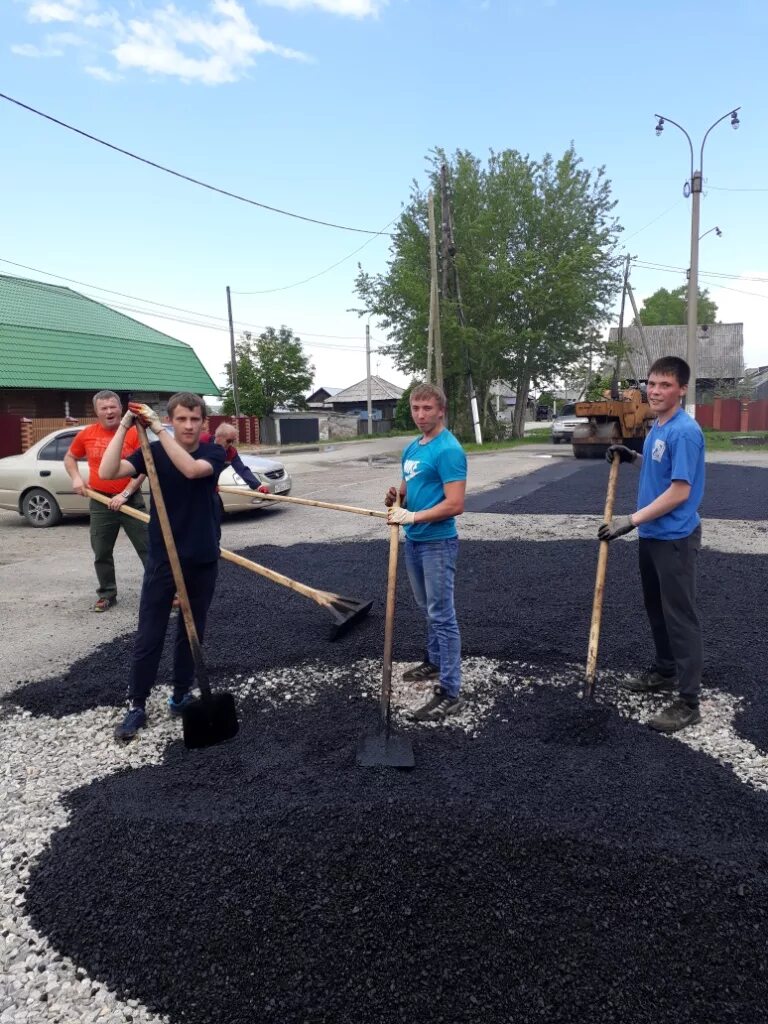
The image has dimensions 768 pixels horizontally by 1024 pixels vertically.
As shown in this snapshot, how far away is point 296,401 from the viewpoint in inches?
1914

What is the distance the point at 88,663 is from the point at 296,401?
4503cm

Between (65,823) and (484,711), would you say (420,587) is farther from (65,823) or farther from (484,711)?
(65,823)

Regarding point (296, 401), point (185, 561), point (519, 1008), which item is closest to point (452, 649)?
point (185, 561)

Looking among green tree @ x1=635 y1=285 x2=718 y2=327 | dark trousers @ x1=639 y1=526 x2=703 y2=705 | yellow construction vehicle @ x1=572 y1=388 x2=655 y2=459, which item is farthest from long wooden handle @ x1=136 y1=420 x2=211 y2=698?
green tree @ x1=635 y1=285 x2=718 y2=327

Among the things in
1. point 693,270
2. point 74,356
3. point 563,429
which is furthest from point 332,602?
point 563,429

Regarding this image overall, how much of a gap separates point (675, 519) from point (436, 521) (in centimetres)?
116

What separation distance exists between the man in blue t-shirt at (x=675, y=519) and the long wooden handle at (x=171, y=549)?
7.12 feet

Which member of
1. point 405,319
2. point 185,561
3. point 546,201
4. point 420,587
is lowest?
point 420,587

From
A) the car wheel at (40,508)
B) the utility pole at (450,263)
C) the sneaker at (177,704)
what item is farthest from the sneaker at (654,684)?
the utility pole at (450,263)

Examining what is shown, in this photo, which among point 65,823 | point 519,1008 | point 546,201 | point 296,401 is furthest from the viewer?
point 296,401

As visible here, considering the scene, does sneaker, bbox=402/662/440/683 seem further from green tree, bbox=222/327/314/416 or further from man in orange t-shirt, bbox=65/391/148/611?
green tree, bbox=222/327/314/416

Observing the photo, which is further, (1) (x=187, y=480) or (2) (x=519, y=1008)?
(1) (x=187, y=480)

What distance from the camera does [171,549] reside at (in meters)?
3.24

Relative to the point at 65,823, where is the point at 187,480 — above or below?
above
